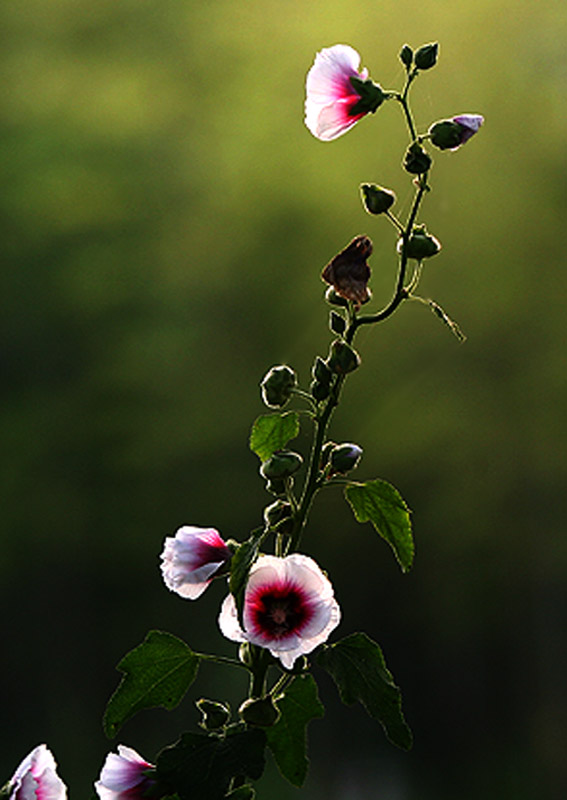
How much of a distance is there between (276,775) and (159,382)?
3.01 feet

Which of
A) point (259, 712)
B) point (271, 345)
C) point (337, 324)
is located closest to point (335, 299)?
point (337, 324)

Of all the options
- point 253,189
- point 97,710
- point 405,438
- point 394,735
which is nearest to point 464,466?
point 405,438

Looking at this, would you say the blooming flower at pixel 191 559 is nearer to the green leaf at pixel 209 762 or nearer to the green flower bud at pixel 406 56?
the green leaf at pixel 209 762

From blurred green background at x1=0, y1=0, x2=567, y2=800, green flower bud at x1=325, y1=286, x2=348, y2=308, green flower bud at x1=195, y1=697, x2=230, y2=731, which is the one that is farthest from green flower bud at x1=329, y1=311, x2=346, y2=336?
blurred green background at x1=0, y1=0, x2=567, y2=800

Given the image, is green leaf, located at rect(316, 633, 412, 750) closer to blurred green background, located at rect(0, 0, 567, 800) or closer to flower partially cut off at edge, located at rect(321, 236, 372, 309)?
flower partially cut off at edge, located at rect(321, 236, 372, 309)

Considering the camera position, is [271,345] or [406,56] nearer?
[406,56]

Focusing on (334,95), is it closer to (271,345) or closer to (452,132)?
(452,132)

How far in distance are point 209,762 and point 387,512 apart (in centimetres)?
8

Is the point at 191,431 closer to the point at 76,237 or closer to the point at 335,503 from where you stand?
the point at 335,503

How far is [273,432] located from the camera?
311mm

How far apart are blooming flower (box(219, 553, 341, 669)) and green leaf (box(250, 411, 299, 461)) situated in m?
0.05

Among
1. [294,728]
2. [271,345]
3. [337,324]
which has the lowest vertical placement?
[271,345]

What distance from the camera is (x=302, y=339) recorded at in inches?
88.9

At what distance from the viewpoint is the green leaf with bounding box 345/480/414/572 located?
0.28 meters
